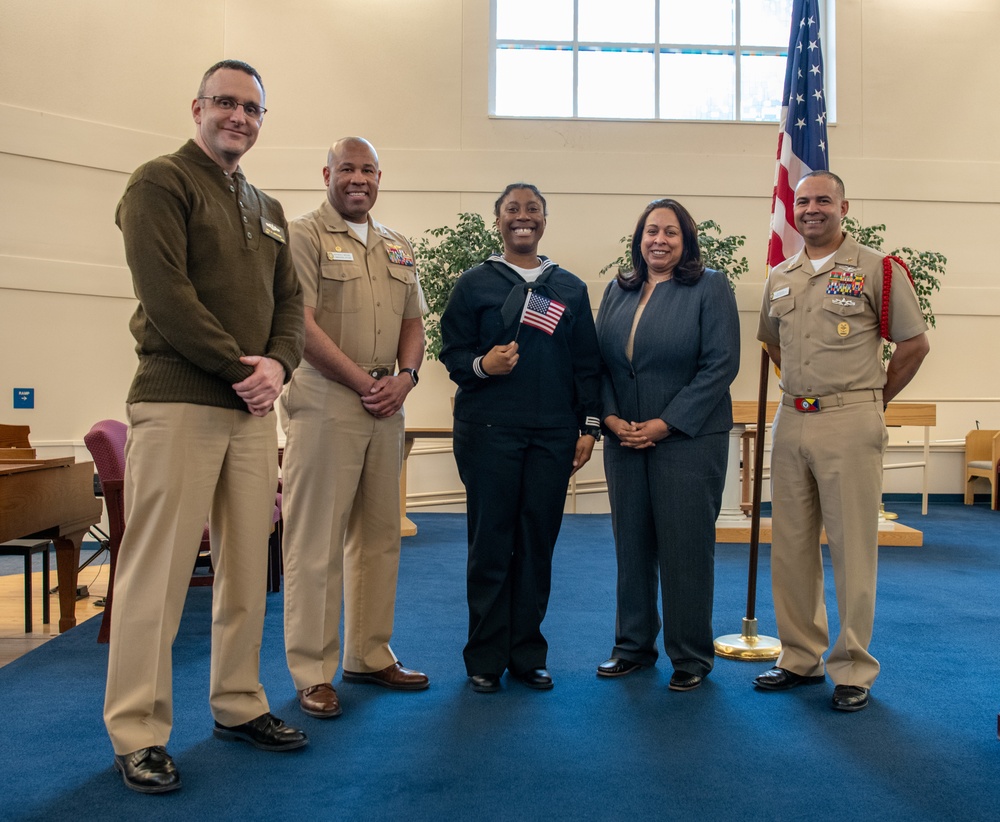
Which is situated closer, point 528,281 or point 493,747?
point 493,747

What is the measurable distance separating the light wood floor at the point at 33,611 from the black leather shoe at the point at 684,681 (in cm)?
243

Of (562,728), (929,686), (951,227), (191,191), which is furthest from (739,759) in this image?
(951,227)

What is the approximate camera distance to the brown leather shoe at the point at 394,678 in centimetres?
289

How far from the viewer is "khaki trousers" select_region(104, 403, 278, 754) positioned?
6.92 feet

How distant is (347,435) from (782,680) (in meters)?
1.56

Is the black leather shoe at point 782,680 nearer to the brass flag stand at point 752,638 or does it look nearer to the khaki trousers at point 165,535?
the brass flag stand at point 752,638

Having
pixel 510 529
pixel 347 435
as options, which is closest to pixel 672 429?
pixel 510 529

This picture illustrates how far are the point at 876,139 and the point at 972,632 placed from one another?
6404 mm

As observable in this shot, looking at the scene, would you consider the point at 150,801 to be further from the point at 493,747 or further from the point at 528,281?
the point at 528,281

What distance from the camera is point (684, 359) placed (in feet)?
9.70

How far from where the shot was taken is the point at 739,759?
228cm

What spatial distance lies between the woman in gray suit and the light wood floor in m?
2.37

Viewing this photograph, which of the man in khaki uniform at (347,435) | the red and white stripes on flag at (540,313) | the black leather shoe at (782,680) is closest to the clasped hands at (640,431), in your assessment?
the red and white stripes on flag at (540,313)

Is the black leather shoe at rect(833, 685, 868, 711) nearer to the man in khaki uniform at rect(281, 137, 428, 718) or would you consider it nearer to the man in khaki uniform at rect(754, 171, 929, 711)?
the man in khaki uniform at rect(754, 171, 929, 711)
